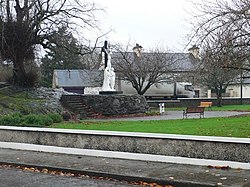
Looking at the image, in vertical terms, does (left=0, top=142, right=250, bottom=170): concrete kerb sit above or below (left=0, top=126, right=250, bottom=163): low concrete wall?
below

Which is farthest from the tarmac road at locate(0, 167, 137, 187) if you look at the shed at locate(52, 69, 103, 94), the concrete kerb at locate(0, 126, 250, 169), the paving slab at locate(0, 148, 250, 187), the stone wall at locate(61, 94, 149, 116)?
the shed at locate(52, 69, 103, 94)

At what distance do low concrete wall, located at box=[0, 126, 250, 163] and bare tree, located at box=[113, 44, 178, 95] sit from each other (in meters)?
36.9

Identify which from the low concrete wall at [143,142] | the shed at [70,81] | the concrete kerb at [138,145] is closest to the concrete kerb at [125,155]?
the concrete kerb at [138,145]

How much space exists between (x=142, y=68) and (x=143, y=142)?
39.7 m

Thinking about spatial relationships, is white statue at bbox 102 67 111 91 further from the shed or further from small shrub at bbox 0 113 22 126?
the shed

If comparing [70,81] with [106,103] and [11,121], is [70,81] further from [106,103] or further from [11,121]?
[11,121]

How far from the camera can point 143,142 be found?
1095cm

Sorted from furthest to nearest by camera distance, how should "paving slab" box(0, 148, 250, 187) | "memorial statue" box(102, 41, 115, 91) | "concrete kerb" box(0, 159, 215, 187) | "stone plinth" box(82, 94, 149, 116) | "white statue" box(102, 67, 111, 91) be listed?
"white statue" box(102, 67, 111, 91), "memorial statue" box(102, 41, 115, 91), "stone plinth" box(82, 94, 149, 116), "paving slab" box(0, 148, 250, 187), "concrete kerb" box(0, 159, 215, 187)

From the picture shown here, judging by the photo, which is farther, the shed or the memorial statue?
the shed

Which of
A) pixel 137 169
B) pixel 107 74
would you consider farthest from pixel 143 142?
pixel 107 74

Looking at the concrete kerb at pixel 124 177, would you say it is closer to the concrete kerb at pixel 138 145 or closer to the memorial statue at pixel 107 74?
the concrete kerb at pixel 138 145

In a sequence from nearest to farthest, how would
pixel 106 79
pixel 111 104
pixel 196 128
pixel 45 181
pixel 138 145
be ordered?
pixel 45 181 → pixel 138 145 → pixel 196 128 → pixel 111 104 → pixel 106 79

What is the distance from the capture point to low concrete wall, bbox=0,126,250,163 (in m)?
9.69

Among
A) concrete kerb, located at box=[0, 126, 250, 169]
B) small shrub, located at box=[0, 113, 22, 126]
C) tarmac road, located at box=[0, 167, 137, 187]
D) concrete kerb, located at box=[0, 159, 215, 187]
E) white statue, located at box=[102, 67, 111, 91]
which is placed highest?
white statue, located at box=[102, 67, 111, 91]
